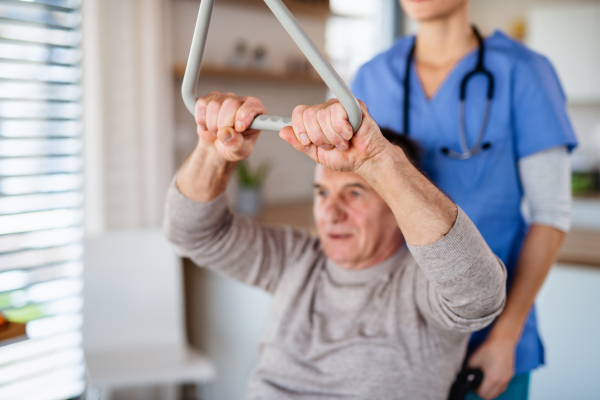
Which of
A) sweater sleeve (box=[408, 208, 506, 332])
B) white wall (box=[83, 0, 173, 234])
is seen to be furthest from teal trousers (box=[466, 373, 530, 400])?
white wall (box=[83, 0, 173, 234])

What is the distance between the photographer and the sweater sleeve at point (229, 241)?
95 cm

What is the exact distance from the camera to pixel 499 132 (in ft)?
3.34

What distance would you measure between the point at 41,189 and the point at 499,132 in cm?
155

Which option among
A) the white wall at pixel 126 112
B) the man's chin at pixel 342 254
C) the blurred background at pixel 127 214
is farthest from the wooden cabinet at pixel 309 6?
the man's chin at pixel 342 254

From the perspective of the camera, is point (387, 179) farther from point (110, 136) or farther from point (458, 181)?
point (110, 136)

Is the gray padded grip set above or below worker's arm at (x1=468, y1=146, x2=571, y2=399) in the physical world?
above

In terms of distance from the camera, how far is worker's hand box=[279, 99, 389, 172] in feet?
1.97

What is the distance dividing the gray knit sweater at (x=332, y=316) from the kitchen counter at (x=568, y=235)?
870mm

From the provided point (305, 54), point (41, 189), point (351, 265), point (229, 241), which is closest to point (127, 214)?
point (41, 189)

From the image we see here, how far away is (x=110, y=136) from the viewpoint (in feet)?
6.70

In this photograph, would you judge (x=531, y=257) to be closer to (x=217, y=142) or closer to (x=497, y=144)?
(x=497, y=144)

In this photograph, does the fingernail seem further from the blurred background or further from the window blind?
the window blind

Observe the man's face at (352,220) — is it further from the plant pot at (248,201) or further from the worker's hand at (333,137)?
the plant pot at (248,201)

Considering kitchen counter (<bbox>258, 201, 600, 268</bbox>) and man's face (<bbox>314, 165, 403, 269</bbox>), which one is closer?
man's face (<bbox>314, 165, 403, 269</bbox>)
